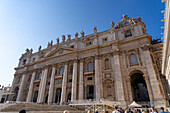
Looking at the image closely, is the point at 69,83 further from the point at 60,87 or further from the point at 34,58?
the point at 34,58

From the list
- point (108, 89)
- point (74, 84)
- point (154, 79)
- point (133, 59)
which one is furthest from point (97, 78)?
point (154, 79)

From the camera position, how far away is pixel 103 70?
2658 cm

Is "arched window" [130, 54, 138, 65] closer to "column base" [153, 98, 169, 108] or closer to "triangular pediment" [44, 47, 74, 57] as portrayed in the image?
"column base" [153, 98, 169, 108]

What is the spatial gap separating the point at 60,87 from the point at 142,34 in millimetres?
23211

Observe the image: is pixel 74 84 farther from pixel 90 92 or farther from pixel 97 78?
pixel 97 78

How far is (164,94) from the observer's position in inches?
863

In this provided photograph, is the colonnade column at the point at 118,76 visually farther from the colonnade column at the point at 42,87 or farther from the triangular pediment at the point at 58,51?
the colonnade column at the point at 42,87

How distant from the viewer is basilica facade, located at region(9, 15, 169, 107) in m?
22.4

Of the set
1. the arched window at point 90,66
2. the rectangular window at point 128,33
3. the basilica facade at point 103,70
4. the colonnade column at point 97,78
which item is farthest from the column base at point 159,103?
the rectangular window at point 128,33

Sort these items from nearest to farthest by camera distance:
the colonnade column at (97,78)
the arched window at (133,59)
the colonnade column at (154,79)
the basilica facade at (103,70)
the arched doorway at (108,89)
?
the colonnade column at (154,79) → the basilica facade at (103,70) → the arched doorway at (108,89) → the colonnade column at (97,78) → the arched window at (133,59)

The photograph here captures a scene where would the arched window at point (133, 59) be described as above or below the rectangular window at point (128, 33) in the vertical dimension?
below

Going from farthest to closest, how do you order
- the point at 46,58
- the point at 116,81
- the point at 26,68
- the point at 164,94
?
the point at 26,68, the point at 46,58, the point at 116,81, the point at 164,94

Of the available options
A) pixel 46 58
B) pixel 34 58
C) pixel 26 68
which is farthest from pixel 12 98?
pixel 46 58

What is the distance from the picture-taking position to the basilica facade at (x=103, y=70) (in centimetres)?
2242
